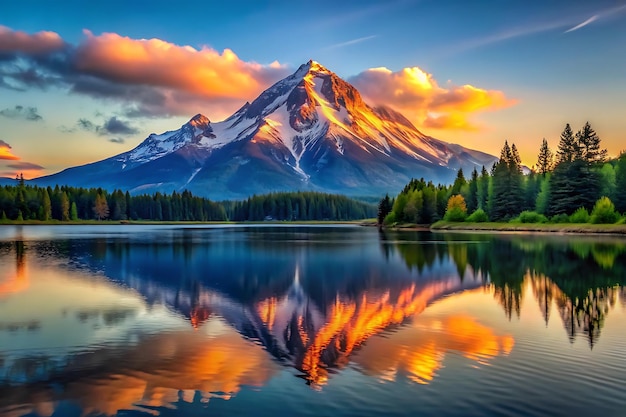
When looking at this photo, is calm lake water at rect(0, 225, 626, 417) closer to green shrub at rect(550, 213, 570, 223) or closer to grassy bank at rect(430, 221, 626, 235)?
grassy bank at rect(430, 221, 626, 235)

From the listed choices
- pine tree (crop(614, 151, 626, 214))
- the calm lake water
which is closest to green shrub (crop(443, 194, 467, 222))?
pine tree (crop(614, 151, 626, 214))

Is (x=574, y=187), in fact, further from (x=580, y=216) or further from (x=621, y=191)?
(x=621, y=191)

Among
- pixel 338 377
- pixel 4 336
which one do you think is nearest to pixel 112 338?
pixel 4 336

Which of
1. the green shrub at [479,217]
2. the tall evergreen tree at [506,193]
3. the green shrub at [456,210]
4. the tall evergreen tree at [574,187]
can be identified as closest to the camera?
the tall evergreen tree at [574,187]

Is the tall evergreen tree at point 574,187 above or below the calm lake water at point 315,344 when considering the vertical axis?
above

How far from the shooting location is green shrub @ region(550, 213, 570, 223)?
380ft

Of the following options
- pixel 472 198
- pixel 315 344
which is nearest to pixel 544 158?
pixel 472 198

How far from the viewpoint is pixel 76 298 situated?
33.0 m

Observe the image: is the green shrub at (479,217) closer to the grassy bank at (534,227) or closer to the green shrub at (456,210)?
the grassy bank at (534,227)

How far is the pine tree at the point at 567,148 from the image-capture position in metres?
121

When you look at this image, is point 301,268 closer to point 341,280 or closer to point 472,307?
point 341,280

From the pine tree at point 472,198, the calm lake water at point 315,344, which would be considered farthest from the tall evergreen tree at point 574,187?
the calm lake water at point 315,344

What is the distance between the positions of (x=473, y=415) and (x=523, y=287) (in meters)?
25.3

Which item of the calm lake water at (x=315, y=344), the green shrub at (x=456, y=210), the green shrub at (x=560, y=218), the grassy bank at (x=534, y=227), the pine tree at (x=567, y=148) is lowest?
the calm lake water at (x=315, y=344)
